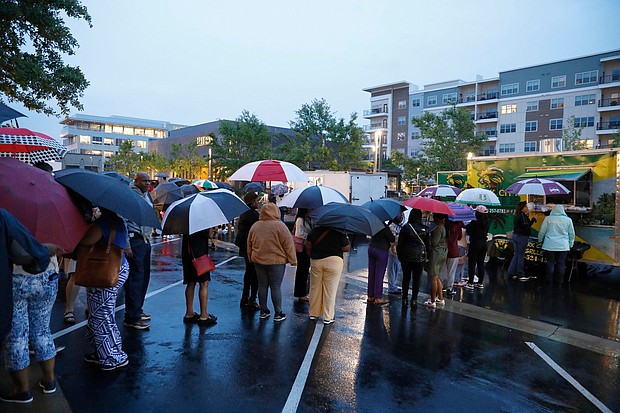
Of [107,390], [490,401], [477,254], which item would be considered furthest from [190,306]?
[477,254]

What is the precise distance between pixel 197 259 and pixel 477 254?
6622 mm

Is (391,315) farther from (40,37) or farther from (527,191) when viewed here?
(40,37)

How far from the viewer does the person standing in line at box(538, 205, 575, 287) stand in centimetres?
1018

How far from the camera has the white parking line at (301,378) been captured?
13.5ft

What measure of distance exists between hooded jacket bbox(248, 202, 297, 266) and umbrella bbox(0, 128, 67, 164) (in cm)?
305

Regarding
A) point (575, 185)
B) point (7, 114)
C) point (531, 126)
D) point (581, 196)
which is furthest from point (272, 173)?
point (531, 126)

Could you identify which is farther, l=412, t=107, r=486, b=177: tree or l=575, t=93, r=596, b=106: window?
l=575, t=93, r=596, b=106: window

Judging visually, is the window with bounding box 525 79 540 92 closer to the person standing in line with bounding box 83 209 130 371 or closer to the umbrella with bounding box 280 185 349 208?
the umbrella with bounding box 280 185 349 208

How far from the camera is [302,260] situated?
26.8 ft

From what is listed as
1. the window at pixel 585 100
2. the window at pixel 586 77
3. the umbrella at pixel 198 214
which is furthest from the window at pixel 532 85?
the umbrella at pixel 198 214

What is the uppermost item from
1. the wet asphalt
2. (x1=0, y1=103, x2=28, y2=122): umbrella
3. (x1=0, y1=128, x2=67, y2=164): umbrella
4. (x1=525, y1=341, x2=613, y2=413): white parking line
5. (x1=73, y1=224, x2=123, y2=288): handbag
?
(x1=0, y1=103, x2=28, y2=122): umbrella

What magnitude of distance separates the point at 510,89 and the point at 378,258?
180 ft

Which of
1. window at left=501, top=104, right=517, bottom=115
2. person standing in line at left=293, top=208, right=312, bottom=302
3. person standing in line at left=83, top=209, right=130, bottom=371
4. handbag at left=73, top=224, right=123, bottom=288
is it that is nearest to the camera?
handbag at left=73, top=224, right=123, bottom=288

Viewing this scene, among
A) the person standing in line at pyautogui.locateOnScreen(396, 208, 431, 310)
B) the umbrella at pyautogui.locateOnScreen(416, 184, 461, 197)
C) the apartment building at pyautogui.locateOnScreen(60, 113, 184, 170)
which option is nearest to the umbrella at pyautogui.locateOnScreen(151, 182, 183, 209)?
the person standing in line at pyautogui.locateOnScreen(396, 208, 431, 310)
